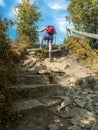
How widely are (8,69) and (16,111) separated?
1634 mm

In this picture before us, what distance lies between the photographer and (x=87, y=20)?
53.8ft

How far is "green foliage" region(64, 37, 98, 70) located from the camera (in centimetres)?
1285

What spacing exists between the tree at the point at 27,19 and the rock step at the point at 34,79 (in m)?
6.50

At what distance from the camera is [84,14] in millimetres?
16125

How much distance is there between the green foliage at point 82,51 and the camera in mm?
12855

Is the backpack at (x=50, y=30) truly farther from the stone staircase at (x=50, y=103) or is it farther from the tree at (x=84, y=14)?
the tree at (x=84, y=14)

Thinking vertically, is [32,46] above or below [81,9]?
below

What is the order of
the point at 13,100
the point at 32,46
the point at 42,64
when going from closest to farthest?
1. the point at 13,100
2. the point at 42,64
3. the point at 32,46

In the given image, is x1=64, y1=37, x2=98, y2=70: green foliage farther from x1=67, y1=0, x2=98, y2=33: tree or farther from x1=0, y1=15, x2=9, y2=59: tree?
x1=0, y1=15, x2=9, y2=59: tree

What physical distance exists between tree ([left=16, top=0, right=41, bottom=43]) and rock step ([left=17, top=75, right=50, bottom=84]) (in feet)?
21.3

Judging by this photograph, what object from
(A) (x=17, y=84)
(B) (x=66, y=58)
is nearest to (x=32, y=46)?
(B) (x=66, y=58)

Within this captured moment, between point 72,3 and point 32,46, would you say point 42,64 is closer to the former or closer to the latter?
point 32,46

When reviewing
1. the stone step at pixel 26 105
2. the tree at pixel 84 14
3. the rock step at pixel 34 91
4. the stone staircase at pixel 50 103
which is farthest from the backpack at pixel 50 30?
the stone step at pixel 26 105

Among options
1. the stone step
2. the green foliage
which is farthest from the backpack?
the stone step
